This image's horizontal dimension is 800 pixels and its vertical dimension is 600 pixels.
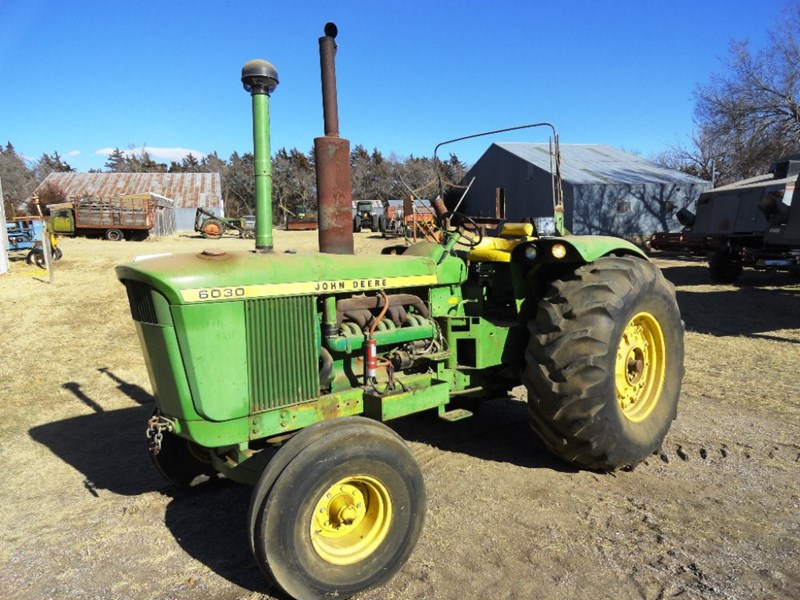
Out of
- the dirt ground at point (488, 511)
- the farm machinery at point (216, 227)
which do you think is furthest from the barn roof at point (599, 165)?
the dirt ground at point (488, 511)

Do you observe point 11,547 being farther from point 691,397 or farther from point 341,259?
point 691,397

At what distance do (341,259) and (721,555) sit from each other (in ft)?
7.76

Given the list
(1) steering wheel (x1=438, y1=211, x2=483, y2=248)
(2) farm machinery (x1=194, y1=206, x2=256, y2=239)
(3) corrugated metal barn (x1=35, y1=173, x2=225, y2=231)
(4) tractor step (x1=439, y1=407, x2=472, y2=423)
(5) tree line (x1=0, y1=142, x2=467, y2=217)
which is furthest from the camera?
(5) tree line (x1=0, y1=142, x2=467, y2=217)

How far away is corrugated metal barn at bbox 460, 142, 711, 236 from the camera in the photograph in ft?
79.9

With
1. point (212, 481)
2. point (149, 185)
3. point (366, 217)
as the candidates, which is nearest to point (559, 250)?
point (212, 481)

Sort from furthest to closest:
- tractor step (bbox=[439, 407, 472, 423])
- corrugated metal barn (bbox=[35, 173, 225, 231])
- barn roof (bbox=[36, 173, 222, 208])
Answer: barn roof (bbox=[36, 173, 222, 208]), corrugated metal barn (bbox=[35, 173, 225, 231]), tractor step (bbox=[439, 407, 472, 423])

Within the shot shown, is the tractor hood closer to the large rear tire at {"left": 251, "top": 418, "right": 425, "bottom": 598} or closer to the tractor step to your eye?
the large rear tire at {"left": 251, "top": 418, "right": 425, "bottom": 598}

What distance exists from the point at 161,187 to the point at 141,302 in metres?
40.4

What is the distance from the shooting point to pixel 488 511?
3307 mm

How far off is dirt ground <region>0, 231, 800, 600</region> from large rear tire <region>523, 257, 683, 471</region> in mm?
262

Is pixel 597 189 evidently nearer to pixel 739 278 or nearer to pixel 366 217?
pixel 739 278

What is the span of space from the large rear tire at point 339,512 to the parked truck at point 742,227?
1010cm

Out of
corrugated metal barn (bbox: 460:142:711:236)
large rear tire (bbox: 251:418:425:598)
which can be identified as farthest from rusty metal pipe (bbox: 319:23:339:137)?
corrugated metal barn (bbox: 460:142:711:236)

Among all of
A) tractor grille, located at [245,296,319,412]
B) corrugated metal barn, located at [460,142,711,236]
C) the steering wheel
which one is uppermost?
corrugated metal barn, located at [460,142,711,236]
